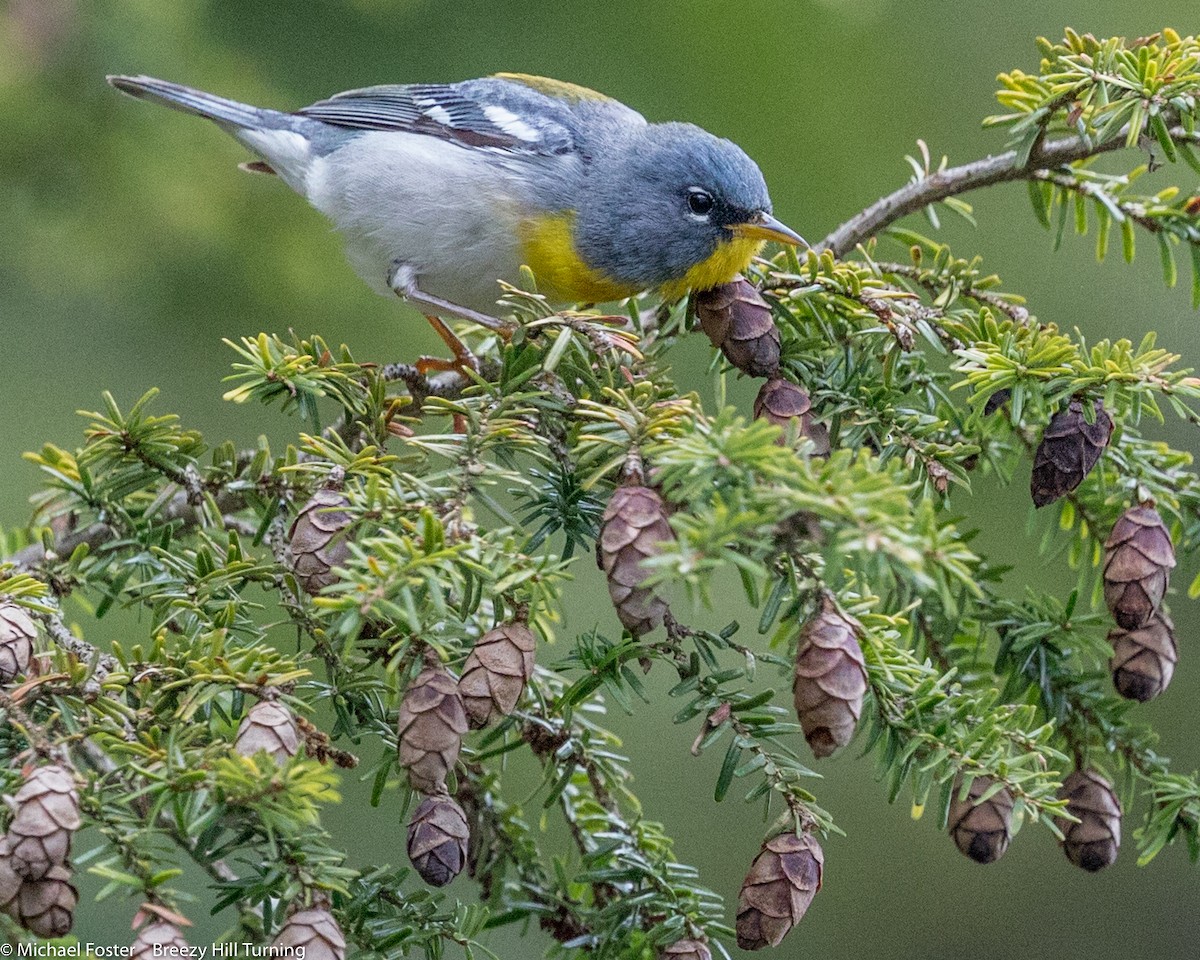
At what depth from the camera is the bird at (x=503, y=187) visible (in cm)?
265

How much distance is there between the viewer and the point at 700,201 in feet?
8.90

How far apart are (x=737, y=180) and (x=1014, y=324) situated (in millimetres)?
898

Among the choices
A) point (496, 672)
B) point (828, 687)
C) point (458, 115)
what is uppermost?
point (458, 115)

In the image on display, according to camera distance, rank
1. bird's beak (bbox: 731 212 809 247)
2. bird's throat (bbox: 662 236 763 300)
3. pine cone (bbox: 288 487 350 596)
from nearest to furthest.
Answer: pine cone (bbox: 288 487 350 596)
bird's throat (bbox: 662 236 763 300)
bird's beak (bbox: 731 212 809 247)

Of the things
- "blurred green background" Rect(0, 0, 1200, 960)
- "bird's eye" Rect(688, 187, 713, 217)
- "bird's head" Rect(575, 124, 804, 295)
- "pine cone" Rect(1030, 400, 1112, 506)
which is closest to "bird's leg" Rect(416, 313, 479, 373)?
"bird's head" Rect(575, 124, 804, 295)

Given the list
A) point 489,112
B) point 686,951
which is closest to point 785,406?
point 686,951

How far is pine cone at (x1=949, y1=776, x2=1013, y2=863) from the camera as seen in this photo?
5.43 feet

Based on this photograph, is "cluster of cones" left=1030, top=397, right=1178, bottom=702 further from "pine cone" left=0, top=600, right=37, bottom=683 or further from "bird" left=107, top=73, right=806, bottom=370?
"pine cone" left=0, top=600, right=37, bottom=683

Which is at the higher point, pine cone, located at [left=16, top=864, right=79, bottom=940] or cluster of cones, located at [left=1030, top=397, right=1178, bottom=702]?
cluster of cones, located at [left=1030, top=397, right=1178, bottom=702]

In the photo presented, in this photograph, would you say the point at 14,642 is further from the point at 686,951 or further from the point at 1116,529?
the point at 1116,529

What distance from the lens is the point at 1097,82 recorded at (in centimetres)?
197

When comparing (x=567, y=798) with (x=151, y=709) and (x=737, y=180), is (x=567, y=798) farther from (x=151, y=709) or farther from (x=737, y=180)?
(x=737, y=180)

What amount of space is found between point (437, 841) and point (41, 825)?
46 cm

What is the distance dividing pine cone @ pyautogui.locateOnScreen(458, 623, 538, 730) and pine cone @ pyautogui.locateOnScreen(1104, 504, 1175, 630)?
0.92 metres
